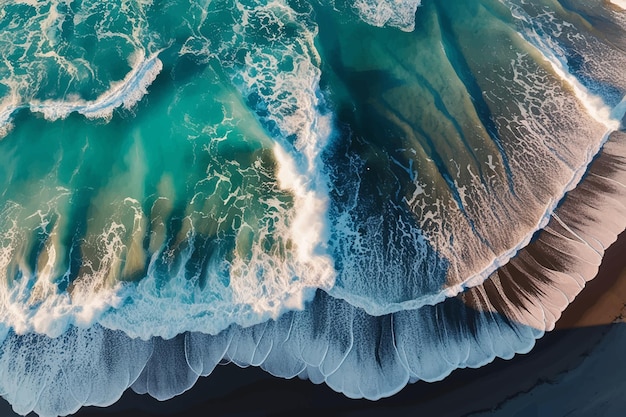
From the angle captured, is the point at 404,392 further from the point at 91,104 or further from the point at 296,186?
the point at 91,104

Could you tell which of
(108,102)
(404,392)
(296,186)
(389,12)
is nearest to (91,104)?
(108,102)

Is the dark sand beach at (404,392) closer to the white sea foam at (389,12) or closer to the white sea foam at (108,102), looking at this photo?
the white sea foam at (108,102)

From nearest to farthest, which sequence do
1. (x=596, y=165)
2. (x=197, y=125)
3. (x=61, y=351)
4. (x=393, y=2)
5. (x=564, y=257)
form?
(x=61, y=351), (x=564, y=257), (x=596, y=165), (x=197, y=125), (x=393, y=2)

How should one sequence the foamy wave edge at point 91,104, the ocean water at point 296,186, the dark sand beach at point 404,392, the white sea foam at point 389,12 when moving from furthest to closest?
the white sea foam at point 389,12, the foamy wave edge at point 91,104, the ocean water at point 296,186, the dark sand beach at point 404,392

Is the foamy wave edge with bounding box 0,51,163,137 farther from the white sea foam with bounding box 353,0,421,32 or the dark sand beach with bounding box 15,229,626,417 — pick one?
the dark sand beach with bounding box 15,229,626,417

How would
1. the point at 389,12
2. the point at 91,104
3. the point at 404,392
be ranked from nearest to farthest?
the point at 404,392 < the point at 91,104 < the point at 389,12

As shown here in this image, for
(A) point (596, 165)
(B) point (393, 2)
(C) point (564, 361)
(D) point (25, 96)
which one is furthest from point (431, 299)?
(D) point (25, 96)

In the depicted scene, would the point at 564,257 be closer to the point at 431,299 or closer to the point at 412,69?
the point at 431,299

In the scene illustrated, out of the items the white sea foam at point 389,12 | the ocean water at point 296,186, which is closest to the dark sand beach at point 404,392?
the ocean water at point 296,186

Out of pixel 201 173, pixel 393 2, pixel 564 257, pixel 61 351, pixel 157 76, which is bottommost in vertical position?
pixel 61 351
